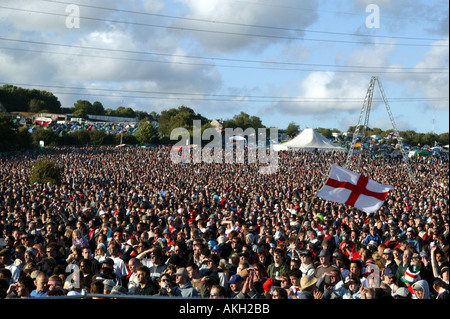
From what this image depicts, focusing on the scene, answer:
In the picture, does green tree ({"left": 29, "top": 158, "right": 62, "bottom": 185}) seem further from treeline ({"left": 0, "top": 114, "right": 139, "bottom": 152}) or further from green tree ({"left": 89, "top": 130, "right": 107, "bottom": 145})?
green tree ({"left": 89, "top": 130, "right": 107, "bottom": 145})

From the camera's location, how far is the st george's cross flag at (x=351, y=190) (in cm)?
888

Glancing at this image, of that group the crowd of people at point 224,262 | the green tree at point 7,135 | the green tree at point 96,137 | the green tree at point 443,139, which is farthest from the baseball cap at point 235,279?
the green tree at point 443,139

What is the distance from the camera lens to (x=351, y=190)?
895 centimetres

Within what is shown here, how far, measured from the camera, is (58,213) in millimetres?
12133

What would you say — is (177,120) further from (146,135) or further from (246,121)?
(246,121)

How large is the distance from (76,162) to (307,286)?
36158 mm

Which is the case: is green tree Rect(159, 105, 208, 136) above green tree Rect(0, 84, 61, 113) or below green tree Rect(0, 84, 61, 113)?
below

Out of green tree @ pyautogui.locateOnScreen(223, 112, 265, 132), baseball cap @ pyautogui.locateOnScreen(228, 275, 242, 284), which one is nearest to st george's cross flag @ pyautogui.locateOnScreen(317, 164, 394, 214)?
baseball cap @ pyautogui.locateOnScreen(228, 275, 242, 284)

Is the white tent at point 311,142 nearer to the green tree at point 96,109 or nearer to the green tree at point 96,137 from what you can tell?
the green tree at point 96,137

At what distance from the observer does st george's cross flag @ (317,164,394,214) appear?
29.1 ft

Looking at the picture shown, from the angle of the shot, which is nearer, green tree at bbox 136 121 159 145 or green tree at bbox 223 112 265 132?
green tree at bbox 136 121 159 145

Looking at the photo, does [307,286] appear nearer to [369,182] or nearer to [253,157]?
[369,182]

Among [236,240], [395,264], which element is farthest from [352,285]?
[236,240]

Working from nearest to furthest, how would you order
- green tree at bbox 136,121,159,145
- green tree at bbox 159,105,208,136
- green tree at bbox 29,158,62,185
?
green tree at bbox 29,158,62,185 < green tree at bbox 136,121,159,145 < green tree at bbox 159,105,208,136
